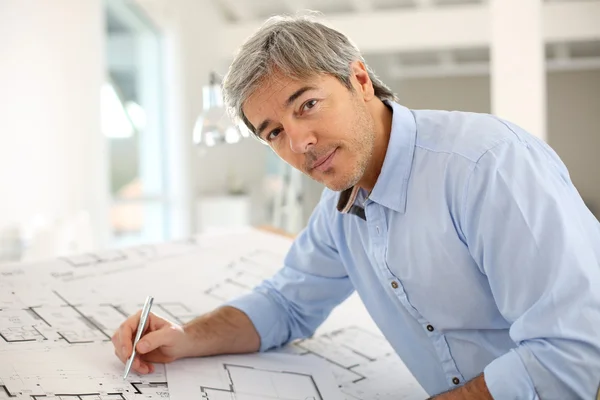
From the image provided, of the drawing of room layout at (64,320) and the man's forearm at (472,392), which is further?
the drawing of room layout at (64,320)

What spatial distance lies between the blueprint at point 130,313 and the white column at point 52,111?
185 centimetres

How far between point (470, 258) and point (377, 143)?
287 millimetres

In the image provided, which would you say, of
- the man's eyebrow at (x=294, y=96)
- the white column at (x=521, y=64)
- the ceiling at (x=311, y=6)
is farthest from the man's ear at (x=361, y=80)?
the ceiling at (x=311, y=6)

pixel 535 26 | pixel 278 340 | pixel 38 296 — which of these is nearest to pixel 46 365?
pixel 38 296

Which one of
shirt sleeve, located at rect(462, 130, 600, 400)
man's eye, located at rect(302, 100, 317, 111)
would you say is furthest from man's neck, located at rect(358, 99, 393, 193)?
shirt sleeve, located at rect(462, 130, 600, 400)

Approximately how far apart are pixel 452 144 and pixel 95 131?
11.8 feet

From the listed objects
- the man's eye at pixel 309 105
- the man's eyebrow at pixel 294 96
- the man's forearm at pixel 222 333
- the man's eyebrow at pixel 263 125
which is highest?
the man's eyebrow at pixel 294 96

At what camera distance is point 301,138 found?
1.19 meters

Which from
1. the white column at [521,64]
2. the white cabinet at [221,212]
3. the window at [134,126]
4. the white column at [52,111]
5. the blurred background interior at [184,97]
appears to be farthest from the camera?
the white cabinet at [221,212]

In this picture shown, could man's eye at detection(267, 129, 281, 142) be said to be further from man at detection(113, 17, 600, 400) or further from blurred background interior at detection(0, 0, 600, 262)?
blurred background interior at detection(0, 0, 600, 262)

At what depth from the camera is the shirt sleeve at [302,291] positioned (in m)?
1.48

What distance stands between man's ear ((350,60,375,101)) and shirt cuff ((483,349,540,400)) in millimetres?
535

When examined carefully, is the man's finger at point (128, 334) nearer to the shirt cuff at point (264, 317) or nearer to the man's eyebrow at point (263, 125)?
the shirt cuff at point (264, 317)

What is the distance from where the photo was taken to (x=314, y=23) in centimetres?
127
